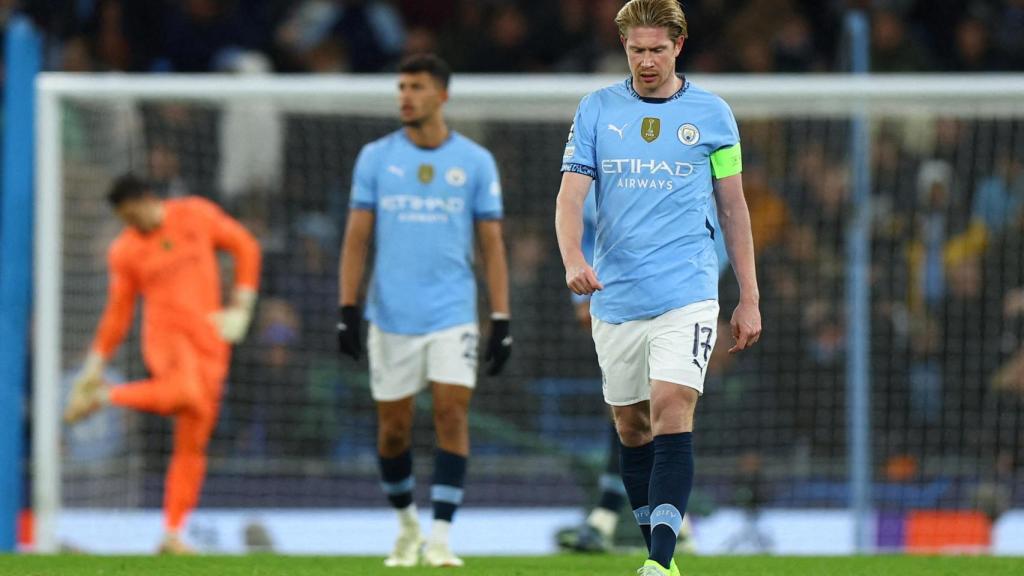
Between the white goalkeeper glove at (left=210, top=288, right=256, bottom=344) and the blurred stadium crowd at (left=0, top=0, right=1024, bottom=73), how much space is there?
447 cm

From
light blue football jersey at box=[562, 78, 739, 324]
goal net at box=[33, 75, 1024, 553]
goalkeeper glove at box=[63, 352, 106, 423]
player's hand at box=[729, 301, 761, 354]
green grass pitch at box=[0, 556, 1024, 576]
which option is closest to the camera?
player's hand at box=[729, 301, 761, 354]

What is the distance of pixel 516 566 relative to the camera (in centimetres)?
803

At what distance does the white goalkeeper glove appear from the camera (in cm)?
961

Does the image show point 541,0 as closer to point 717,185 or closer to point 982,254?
point 982,254

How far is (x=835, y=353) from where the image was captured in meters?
11.1

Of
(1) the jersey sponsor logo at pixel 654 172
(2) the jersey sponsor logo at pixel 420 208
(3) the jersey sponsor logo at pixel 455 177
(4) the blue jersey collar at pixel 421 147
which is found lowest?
(2) the jersey sponsor logo at pixel 420 208

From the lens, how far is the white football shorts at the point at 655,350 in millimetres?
5809

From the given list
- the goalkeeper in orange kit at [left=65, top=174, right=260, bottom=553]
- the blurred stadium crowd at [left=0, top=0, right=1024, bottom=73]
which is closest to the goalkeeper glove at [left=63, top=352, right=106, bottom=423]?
the goalkeeper in orange kit at [left=65, top=174, right=260, bottom=553]

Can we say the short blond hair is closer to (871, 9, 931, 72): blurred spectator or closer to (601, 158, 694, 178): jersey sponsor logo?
(601, 158, 694, 178): jersey sponsor logo

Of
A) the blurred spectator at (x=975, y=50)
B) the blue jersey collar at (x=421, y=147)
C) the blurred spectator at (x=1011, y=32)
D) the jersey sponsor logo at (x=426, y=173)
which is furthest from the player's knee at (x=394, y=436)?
the blurred spectator at (x=1011, y=32)

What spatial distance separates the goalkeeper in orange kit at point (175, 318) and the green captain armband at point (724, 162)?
4.23m

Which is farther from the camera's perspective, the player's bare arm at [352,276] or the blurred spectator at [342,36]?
the blurred spectator at [342,36]

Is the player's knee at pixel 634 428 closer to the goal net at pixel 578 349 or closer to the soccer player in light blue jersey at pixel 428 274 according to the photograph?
the soccer player in light blue jersey at pixel 428 274

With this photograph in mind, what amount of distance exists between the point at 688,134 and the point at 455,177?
6.83 feet
